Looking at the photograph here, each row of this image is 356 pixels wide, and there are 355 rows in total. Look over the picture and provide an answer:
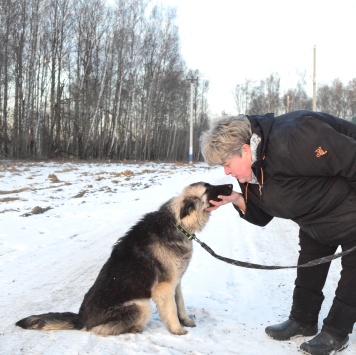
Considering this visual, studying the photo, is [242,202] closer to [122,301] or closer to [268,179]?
[268,179]

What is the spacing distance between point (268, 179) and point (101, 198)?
28.6 ft

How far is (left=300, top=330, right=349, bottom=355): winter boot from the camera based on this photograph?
3.01m

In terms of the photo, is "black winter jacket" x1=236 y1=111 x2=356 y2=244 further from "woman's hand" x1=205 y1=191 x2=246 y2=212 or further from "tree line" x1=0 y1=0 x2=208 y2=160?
"tree line" x1=0 y1=0 x2=208 y2=160

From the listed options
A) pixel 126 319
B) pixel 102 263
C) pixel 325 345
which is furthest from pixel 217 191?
pixel 102 263

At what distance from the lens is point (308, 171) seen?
2.73 meters

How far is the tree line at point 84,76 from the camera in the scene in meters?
32.2

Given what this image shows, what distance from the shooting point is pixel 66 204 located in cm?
988

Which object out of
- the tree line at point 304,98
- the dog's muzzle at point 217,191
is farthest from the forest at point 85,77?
the dog's muzzle at point 217,191

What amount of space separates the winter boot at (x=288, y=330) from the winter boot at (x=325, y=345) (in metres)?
0.28

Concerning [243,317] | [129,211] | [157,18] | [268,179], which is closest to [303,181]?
[268,179]

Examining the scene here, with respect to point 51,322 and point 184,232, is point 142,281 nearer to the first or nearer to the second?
point 184,232

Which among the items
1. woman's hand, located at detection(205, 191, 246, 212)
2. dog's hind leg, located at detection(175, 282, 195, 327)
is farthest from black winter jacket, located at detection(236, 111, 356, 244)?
dog's hind leg, located at detection(175, 282, 195, 327)

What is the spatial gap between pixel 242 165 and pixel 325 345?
154cm

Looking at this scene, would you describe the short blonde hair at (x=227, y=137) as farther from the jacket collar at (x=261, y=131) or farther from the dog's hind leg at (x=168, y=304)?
the dog's hind leg at (x=168, y=304)
